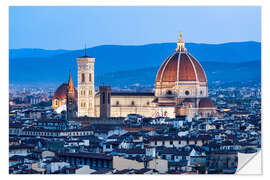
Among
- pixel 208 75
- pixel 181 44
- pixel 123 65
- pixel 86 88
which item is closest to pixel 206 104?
pixel 181 44

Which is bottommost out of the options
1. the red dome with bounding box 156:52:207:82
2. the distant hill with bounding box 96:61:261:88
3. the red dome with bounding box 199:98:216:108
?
the red dome with bounding box 199:98:216:108

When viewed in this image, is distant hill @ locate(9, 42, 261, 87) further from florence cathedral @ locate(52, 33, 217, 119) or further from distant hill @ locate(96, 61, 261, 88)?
florence cathedral @ locate(52, 33, 217, 119)

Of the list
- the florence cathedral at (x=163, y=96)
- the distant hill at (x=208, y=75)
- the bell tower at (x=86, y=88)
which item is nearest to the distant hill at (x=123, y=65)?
the distant hill at (x=208, y=75)

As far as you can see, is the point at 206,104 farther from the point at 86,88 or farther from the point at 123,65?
the point at 123,65

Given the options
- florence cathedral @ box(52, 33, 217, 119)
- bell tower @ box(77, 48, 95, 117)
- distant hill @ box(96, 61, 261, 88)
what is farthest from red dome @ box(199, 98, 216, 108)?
distant hill @ box(96, 61, 261, 88)

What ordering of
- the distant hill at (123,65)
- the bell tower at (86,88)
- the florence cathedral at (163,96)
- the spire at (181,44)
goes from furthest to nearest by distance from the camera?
the distant hill at (123,65), the spire at (181,44), the bell tower at (86,88), the florence cathedral at (163,96)

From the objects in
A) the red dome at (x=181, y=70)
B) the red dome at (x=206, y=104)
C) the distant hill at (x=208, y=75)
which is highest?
the distant hill at (x=208, y=75)

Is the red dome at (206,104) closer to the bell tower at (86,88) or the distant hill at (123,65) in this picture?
the bell tower at (86,88)
